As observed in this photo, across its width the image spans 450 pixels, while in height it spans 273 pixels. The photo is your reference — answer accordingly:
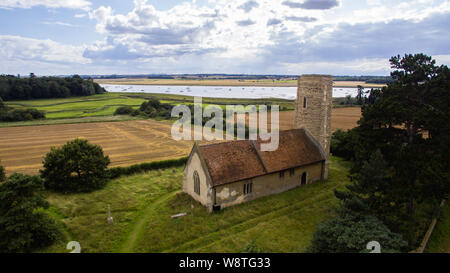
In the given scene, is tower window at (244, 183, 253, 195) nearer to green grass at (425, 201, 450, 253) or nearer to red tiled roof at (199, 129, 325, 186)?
red tiled roof at (199, 129, 325, 186)

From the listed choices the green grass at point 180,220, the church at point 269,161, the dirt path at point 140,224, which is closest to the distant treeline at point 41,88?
the green grass at point 180,220

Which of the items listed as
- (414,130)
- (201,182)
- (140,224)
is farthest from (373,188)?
(140,224)

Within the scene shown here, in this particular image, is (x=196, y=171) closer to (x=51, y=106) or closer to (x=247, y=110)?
(x=247, y=110)

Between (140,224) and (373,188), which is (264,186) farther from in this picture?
(140,224)

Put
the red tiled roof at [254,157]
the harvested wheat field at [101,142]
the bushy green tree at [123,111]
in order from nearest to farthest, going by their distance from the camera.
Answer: the red tiled roof at [254,157]
the harvested wheat field at [101,142]
the bushy green tree at [123,111]

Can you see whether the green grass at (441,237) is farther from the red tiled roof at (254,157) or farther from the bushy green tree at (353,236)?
the red tiled roof at (254,157)

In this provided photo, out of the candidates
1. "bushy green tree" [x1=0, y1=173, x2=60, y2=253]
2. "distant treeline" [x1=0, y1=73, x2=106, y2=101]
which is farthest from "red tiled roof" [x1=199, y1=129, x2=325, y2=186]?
"distant treeline" [x1=0, y1=73, x2=106, y2=101]
